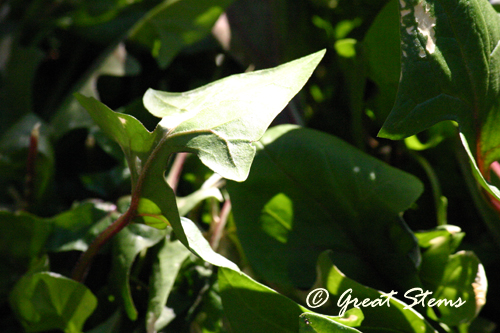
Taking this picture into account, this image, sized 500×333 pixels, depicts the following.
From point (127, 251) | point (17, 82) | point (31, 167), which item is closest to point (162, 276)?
point (127, 251)

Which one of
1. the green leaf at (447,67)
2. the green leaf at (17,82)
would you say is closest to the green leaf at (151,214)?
the green leaf at (447,67)

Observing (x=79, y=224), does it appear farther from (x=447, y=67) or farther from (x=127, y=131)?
(x=447, y=67)

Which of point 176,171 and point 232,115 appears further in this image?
point 176,171

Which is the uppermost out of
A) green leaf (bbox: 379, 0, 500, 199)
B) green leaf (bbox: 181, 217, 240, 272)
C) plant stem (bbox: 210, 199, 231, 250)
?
green leaf (bbox: 379, 0, 500, 199)

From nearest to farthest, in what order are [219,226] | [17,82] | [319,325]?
1. [319,325]
2. [219,226]
3. [17,82]

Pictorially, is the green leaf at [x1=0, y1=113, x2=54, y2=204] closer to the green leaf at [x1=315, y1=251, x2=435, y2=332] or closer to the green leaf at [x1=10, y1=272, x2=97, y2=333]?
the green leaf at [x1=10, y1=272, x2=97, y2=333]

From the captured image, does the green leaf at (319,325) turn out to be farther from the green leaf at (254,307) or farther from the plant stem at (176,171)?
the plant stem at (176,171)

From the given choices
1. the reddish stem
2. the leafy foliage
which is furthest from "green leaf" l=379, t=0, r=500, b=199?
the reddish stem

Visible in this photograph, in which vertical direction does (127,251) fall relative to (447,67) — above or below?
below
